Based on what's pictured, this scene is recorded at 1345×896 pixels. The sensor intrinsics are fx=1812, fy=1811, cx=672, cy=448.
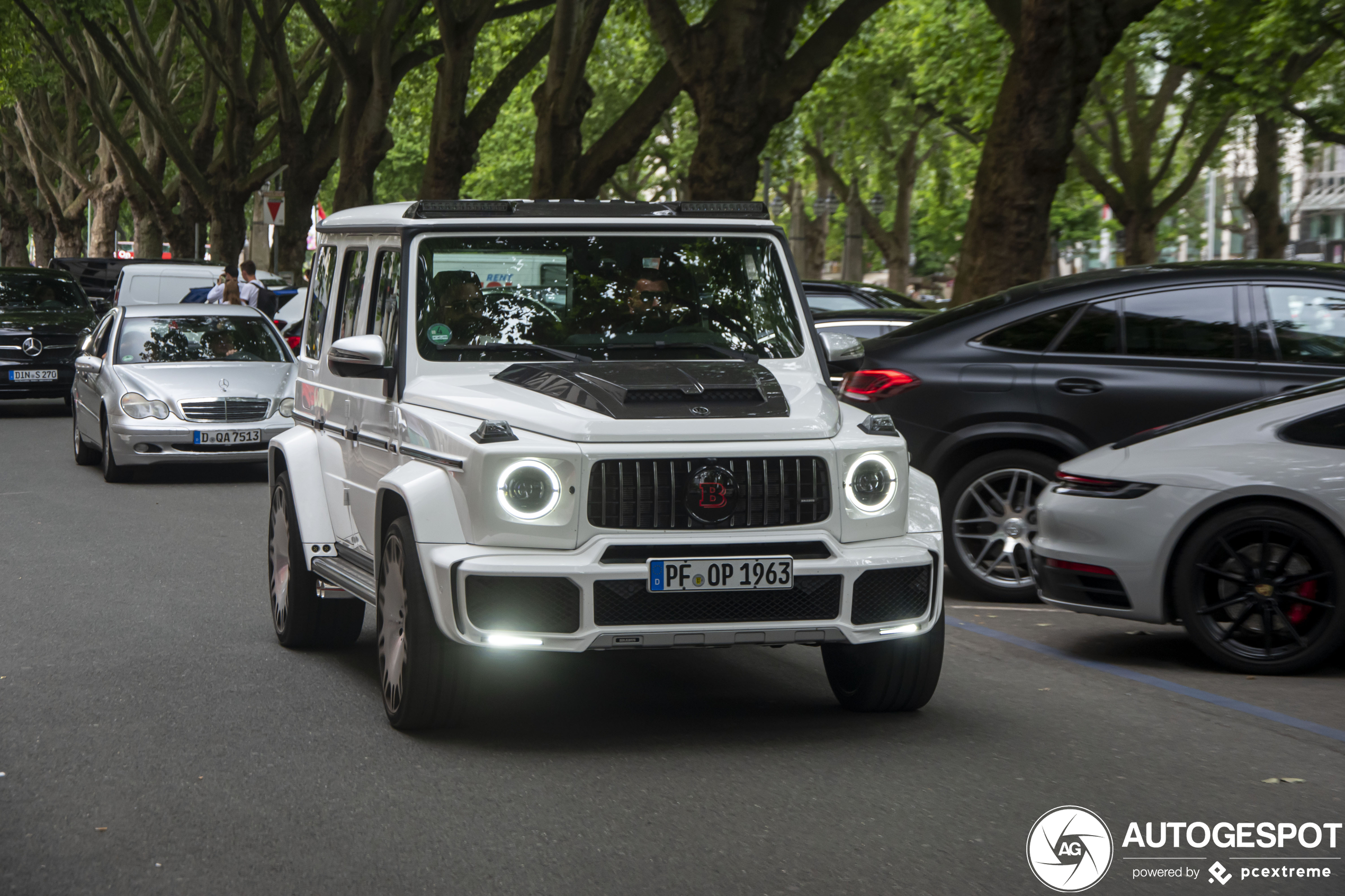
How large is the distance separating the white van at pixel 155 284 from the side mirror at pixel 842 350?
779 inches

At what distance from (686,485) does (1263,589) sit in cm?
296

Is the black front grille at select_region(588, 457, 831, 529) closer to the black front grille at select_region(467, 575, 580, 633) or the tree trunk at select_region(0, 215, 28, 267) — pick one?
the black front grille at select_region(467, 575, 580, 633)

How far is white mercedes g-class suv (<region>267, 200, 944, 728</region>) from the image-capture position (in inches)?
224

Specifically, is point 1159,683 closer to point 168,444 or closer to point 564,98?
point 168,444

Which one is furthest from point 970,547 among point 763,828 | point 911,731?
point 763,828

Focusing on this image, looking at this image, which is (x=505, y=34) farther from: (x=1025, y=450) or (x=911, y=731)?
(x=911, y=731)

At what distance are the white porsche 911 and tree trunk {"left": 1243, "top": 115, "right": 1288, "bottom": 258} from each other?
920 inches

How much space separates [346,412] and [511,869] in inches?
119

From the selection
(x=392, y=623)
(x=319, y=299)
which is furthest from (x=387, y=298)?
(x=392, y=623)

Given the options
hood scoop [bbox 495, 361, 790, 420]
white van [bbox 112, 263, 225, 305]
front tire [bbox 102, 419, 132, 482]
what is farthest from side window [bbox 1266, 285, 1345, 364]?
white van [bbox 112, 263, 225, 305]

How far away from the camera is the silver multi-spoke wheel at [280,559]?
25.7 feet

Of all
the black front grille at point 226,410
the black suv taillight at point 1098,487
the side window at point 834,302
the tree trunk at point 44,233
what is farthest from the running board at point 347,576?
the tree trunk at point 44,233

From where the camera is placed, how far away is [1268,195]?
29.9m

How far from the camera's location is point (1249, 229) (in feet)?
143
